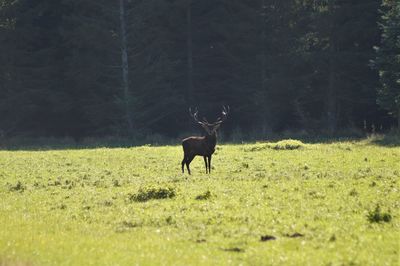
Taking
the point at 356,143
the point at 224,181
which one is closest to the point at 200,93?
the point at 356,143

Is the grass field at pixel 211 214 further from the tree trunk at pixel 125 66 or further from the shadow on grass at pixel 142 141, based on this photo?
the tree trunk at pixel 125 66

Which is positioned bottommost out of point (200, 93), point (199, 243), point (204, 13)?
point (199, 243)

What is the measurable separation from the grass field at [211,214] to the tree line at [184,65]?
2190cm

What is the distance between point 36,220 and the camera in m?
15.4

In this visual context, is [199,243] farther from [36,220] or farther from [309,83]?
[309,83]

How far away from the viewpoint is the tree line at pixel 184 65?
46.2m

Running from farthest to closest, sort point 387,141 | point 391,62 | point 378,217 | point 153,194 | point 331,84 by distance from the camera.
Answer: point 331,84 < point 391,62 < point 387,141 < point 153,194 < point 378,217

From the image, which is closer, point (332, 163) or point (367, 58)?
point (332, 163)

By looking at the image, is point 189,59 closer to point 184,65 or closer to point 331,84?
point 184,65

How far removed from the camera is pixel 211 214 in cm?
1423

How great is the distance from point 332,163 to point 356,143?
400 inches

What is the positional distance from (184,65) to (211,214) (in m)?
41.0

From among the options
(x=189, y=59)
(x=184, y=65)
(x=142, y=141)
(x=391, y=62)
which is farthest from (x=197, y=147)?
(x=184, y=65)

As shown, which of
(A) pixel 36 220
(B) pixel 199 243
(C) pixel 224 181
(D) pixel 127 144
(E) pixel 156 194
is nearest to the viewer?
(B) pixel 199 243
